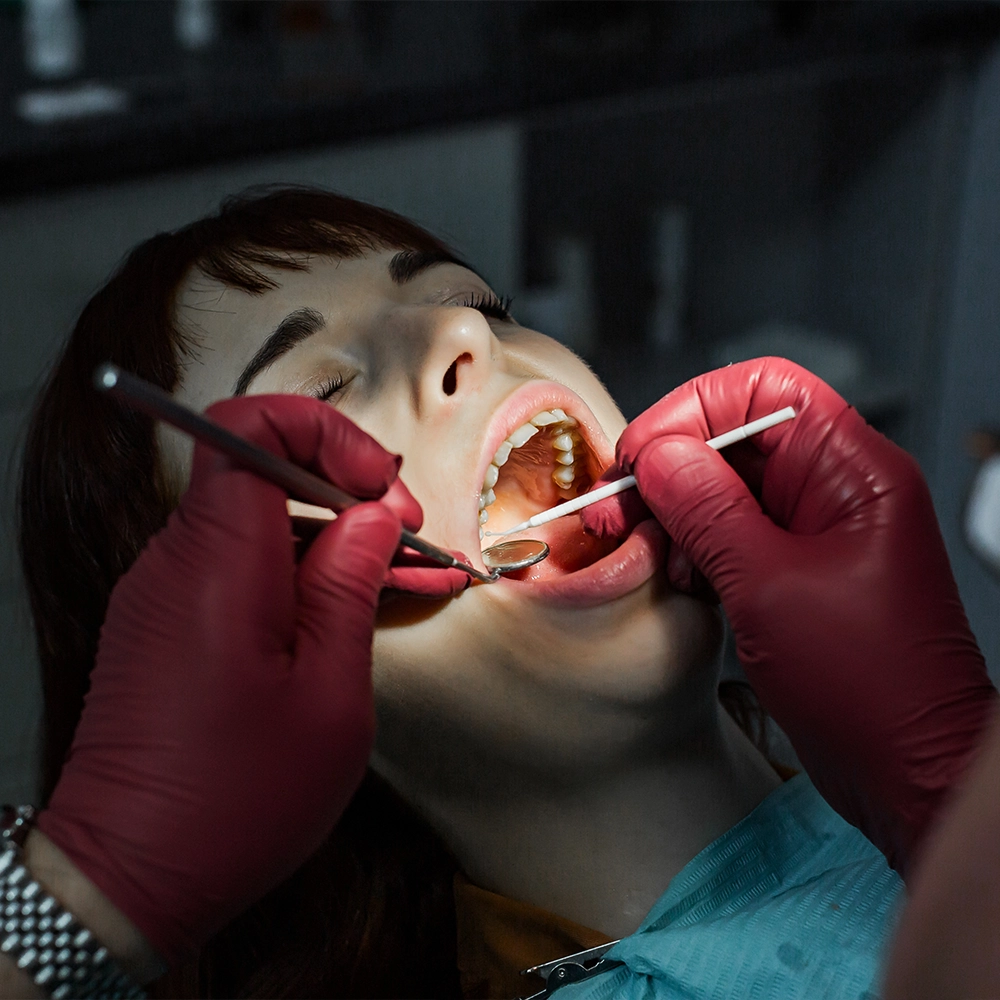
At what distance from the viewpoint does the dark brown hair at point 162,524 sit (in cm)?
103

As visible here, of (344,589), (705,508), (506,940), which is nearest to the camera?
(344,589)

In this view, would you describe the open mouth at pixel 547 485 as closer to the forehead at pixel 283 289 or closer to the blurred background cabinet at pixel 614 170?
the forehead at pixel 283 289

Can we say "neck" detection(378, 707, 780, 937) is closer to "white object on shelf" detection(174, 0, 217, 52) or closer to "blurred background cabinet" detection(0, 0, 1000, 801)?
"blurred background cabinet" detection(0, 0, 1000, 801)

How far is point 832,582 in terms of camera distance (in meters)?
0.86

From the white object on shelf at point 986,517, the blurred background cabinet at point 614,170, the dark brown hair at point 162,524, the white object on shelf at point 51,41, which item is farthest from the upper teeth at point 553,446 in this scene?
the white object on shelf at point 51,41

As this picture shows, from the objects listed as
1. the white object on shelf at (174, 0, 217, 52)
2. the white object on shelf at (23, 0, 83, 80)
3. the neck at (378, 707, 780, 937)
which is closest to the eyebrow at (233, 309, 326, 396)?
the neck at (378, 707, 780, 937)

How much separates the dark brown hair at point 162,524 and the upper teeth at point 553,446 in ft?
0.78

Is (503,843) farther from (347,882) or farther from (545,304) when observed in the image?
(545,304)

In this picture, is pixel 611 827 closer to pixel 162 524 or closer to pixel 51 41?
pixel 162 524

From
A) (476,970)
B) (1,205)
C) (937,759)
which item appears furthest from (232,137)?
(937,759)

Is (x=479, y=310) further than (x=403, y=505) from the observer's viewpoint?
Yes

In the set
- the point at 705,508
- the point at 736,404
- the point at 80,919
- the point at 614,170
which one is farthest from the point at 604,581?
the point at 614,170

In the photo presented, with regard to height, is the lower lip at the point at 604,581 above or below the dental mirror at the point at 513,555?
above

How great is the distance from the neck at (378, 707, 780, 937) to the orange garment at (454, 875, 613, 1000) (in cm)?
2
